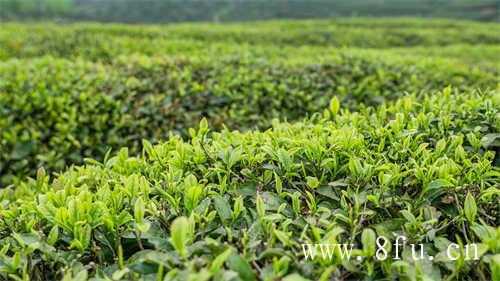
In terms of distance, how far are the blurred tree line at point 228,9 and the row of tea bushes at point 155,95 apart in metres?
30.7

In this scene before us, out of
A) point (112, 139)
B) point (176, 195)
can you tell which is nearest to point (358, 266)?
point (176, 195)

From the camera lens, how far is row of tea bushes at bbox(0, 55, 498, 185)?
12.6 ft

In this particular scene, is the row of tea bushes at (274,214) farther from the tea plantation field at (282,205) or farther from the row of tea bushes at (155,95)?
the row of tea bushes at (155,95)

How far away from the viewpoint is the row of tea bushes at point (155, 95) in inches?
152

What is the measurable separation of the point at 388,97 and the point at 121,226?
3.78 metres

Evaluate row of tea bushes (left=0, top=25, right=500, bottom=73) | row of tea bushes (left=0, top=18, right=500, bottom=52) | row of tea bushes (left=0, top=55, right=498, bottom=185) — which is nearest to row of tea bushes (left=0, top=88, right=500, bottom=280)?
row of tea bushes (left=0, top=55, right=498, bottom=185)

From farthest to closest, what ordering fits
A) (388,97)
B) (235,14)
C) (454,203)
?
(235,14) < (388,97) < (454,203)

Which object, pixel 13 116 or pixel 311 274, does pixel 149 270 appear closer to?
pixel 311 274

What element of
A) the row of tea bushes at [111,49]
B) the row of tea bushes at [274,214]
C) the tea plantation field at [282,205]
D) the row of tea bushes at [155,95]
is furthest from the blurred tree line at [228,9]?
the row of tea bushes at [274,214]

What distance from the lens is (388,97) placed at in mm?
4590

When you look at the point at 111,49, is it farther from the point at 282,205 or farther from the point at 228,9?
the point at 228,9

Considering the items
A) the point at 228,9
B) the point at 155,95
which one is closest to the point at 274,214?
the point at 155,95

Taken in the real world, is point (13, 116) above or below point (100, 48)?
below

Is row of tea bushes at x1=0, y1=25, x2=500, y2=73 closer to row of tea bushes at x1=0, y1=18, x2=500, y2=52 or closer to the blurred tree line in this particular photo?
row of tea bushes at x1=0, y1=18, x2=500, y2=52
